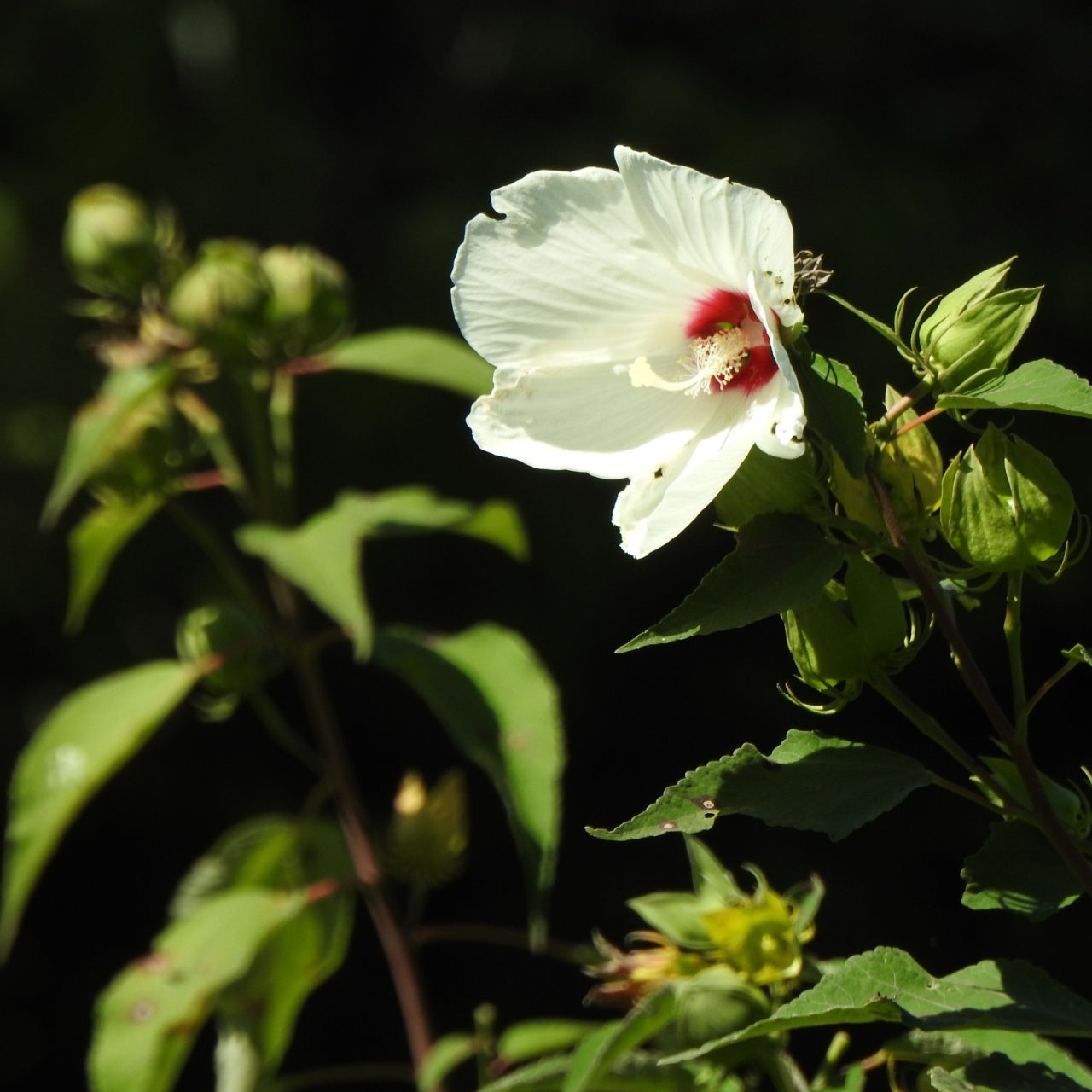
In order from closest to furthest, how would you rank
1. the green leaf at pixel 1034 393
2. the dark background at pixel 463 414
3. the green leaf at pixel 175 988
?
the green leaf at pixel 1034 393, the green leaf at pixel 175 988, the dark background at pixel 463 414

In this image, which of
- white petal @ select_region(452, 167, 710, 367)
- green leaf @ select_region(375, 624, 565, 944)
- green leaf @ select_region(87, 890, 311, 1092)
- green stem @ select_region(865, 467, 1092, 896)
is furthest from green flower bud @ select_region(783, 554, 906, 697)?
green leaf @ select_region(87, 890, 311, 1092)

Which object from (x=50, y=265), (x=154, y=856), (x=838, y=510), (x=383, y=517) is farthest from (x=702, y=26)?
(x=838, y=510)

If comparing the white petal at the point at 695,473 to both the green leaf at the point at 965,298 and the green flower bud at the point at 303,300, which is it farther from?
the green flower bud at the point at 303,300

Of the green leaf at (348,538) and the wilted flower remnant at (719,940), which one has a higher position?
the green leaf at (348,538)

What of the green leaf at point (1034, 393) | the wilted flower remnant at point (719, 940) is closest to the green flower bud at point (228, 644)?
the wilted flower remnant at point (719, 940)

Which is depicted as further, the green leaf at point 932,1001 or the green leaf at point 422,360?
the green leaf at point 422,360
